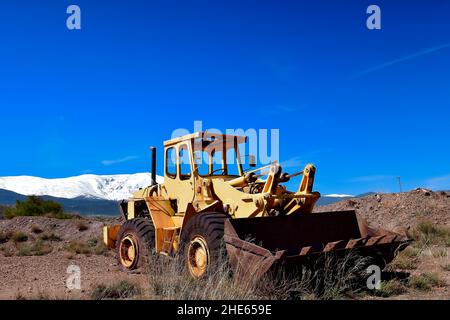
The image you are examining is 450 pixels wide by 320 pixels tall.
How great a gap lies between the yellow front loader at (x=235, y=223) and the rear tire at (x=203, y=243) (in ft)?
0.05

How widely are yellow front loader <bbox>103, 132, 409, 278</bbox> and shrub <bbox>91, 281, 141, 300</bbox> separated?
3.84 ft

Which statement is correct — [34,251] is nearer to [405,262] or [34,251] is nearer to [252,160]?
[252,160]

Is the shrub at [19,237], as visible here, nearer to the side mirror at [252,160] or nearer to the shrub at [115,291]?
the side mirror at [252,160]

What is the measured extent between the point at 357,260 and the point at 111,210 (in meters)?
130

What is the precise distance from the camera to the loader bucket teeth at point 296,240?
6.81 meters

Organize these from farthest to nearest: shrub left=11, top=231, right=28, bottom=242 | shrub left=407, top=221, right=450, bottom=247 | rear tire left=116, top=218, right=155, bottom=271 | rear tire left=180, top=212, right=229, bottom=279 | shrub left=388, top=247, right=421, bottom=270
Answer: shrub left=11, top=231, right=28, bottom=242 < shrub left=407, top=221, right=450, bottom=247 < rear tire left=116, top=218, right=155, bottom=271 < shrub left=388, top=247, right=421, bottom=270 < rear tire left=180, top=212, right=229, bottom=279

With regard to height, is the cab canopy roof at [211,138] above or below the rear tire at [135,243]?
above

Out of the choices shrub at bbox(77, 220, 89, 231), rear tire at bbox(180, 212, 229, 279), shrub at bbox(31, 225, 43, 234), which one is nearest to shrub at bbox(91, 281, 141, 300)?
rear tire at bbox(180, 212, 229, 279)

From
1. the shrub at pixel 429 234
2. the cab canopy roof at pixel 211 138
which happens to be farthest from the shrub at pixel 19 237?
the shrub at pixel 429 234

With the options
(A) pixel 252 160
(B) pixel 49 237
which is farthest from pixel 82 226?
(A) pixel 252 160

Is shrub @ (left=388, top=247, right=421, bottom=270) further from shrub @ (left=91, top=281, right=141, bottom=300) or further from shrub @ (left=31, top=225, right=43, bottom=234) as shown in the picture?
shrub @ (left=31, top=225, right=43, bottom=234)

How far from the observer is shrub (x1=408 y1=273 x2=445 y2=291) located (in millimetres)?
8102

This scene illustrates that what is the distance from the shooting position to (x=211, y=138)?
1041cm
